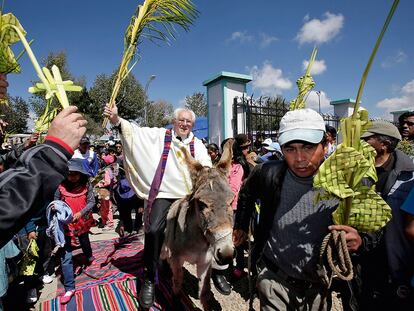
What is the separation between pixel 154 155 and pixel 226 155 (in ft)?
4.35

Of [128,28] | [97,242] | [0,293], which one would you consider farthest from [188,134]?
[97,242]

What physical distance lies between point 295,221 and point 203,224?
108cm

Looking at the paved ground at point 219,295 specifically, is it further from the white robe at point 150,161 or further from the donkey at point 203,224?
the white robe at point 150,161

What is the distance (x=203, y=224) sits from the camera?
2.90 m

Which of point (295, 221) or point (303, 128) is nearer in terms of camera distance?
point (303, 128)

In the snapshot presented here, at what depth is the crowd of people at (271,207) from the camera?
1.26 metres

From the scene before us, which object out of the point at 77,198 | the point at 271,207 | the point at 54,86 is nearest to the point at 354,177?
the point at 271,207

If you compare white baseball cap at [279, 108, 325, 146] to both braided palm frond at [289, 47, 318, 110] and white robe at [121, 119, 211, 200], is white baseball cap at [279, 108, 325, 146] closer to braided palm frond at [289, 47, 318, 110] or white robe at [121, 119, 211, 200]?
braided palm frond at [289, 47, 318, 110]

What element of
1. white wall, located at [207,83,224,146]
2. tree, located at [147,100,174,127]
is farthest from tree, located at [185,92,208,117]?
white wall, located at [207,83,224,146]

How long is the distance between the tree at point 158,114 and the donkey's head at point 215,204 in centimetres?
4606

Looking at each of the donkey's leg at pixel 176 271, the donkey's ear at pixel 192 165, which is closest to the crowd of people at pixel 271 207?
the donkey's leg at pixel 176 271

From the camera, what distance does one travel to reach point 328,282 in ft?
6.02

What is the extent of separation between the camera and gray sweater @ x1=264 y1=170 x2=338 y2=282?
81.7 inches

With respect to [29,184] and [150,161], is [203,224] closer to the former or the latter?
[150,161]
